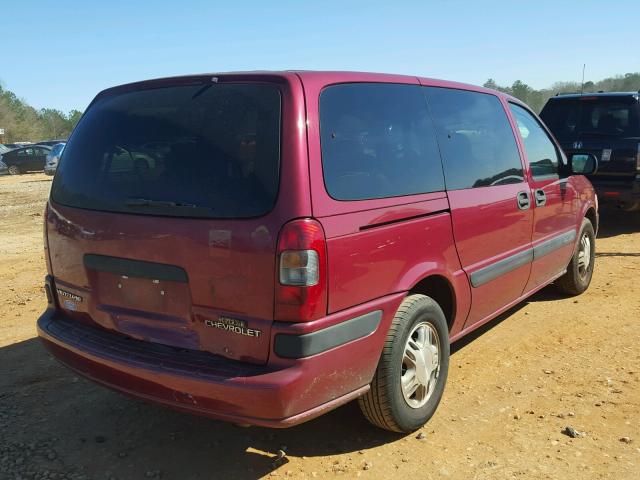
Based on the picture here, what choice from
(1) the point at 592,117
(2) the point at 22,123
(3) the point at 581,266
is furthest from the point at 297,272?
(2) the point at 22,123

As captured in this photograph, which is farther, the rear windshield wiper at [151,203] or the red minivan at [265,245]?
the rear windshield wiper at [151,203]

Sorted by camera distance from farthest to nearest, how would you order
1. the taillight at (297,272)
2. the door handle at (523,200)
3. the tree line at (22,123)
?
the tree line at (22,123)
the door handle at (523,200)
the taillight at (297,272)

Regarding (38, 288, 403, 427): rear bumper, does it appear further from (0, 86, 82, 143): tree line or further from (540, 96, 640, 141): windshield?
(0, 86, 82, 143): tree line

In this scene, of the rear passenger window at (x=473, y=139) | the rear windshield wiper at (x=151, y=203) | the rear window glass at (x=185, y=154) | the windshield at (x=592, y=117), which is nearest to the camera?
the rear window glass at (x=185, y=154)

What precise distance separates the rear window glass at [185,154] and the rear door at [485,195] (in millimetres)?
1368

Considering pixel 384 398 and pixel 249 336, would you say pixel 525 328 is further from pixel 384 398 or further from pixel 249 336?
pixel 249 336

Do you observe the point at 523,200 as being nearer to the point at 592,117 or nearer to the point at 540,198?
the point at 540,198

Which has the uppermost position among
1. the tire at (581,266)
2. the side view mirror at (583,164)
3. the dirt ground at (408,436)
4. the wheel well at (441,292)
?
the side view mirror at (583,164)

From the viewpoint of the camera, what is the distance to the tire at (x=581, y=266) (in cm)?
553

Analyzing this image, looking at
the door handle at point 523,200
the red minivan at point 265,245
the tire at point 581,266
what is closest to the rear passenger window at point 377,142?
the red minivan at point 265,245

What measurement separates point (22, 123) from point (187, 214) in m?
93.3

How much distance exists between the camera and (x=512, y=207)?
410 cm

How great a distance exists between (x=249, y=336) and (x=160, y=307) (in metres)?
0.52

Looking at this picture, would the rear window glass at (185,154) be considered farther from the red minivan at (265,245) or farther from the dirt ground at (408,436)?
the dirt ground at (408,436)
